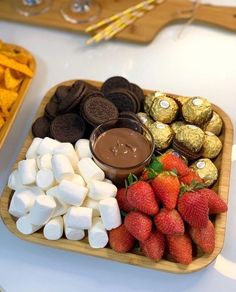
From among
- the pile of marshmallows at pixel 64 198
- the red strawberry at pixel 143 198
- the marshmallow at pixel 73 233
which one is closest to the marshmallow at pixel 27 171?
the pile of marshmallows at pixel 64 198

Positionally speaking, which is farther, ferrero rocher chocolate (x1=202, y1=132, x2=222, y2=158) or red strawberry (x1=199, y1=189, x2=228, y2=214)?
ferrero rocher chocolate (x1=202, y1=132, x2=222, y2=158)

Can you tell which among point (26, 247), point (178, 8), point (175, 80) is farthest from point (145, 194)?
point (178, 8)

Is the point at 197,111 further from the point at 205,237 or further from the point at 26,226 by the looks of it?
the point at 26,226

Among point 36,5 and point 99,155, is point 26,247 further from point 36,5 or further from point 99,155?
point 36,5

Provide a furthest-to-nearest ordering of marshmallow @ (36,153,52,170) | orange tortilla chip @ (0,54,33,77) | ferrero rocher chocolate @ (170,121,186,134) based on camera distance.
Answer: orange tortilla chip @ (0,54,33,77), ferrero rocher chocolate @ (170,121,186,134), marshmallow @ (36,153,52,170)

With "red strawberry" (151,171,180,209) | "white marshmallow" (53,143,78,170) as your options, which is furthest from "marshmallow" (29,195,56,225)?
"red strawberry" (151,171,180,209)

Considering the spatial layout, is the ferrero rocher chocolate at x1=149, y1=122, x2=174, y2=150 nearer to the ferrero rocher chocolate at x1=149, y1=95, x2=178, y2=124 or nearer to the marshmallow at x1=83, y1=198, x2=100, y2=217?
the ferrero rocher chocolate at x1=149, y1=95, x2=178, y2=124
